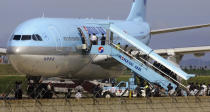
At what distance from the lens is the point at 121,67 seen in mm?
40094

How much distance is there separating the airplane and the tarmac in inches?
193

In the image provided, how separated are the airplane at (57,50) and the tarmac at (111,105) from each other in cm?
491

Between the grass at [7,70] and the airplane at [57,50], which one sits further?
the grass at [7,70]

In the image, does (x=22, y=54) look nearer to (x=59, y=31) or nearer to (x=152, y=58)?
(x=59, y=31)

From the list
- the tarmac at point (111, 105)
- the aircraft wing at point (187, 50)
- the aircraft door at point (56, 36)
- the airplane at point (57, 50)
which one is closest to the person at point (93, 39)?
the airplane at point (57, 50)

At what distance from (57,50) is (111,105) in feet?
19.6

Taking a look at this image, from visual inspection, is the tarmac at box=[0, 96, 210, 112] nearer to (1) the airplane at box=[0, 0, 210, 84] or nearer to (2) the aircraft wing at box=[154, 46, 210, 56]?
(1) the airplane at box=[0, 0, 210, 84]

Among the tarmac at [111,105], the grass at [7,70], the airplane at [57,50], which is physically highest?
the airplane at [57,50]

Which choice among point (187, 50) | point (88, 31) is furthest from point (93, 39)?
point (187, 50)

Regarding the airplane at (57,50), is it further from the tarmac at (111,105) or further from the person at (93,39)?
the tarmac at (111,105)

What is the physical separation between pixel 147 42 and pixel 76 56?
1246 centimetres

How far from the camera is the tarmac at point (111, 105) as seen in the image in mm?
26094

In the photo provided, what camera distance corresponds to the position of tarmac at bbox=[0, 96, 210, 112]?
2609 cm

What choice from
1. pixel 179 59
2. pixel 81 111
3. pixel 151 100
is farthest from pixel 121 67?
pixel 81 111
